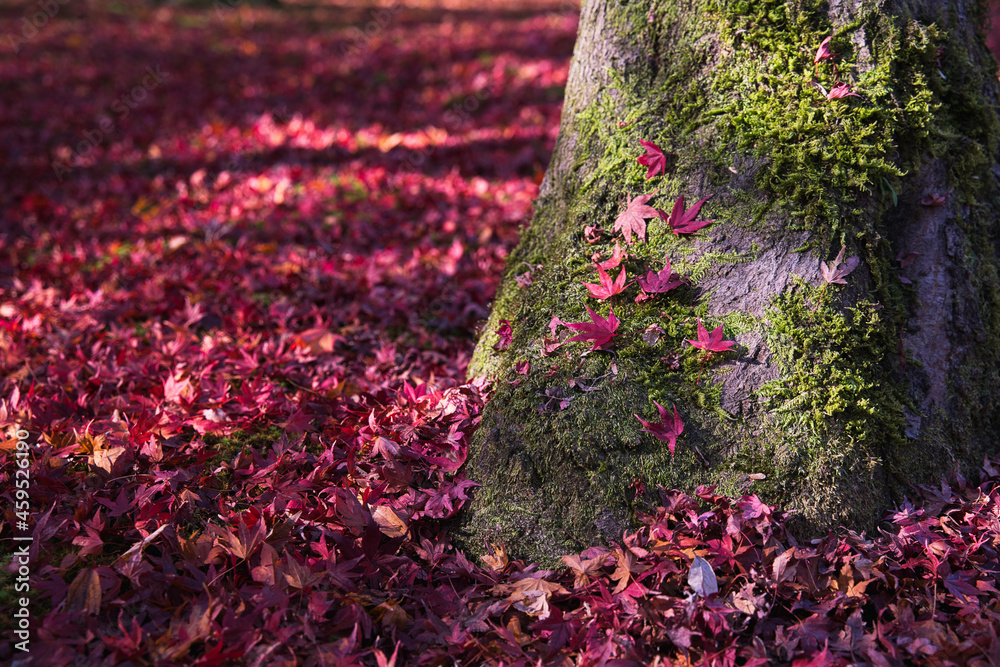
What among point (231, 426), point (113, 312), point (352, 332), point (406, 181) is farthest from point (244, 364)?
point (406, 181)

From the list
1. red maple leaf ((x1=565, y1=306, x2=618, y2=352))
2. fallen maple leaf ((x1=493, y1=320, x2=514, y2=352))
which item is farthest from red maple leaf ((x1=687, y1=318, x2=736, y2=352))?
fallen maple leaf ((x1=493, y1=320, x2=514, y2=352))

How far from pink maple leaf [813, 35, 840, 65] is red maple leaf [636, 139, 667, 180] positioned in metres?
0.56

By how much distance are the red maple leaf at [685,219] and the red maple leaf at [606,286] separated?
0.24 m

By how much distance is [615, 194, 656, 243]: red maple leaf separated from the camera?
86.1 inches

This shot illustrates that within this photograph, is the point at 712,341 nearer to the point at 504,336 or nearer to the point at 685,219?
the point at 685,219

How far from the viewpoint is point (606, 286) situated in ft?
7.00

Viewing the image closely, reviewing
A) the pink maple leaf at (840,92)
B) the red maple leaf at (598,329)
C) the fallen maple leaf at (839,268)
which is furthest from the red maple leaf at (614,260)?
the pink maple leaf at (840,92)

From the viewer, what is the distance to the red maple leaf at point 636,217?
2.19 metres

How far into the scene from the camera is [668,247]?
2.18 meters

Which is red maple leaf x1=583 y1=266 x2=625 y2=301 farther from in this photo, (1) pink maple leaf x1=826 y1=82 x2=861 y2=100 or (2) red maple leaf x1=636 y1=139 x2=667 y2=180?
(1) pink maple leaf x1=826 y1=82 x2=861 y2=100

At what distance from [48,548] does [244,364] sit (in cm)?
101

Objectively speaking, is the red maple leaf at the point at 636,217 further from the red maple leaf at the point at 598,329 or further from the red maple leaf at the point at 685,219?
the red maple leaf at the point at 598,329

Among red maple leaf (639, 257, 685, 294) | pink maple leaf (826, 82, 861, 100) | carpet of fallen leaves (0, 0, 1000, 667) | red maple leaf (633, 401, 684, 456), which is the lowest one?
carpet of fallen leaves (0, 0, 1000, 667)

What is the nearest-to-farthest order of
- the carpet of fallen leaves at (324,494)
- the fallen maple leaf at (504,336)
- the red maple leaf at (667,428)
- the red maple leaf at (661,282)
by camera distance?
the carpet of fallen leaves at (324,494) < the red maple leaf at (667,428) < the red maple leaf at (661,282) < the fallen maple leaf at (504,336)
